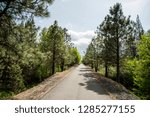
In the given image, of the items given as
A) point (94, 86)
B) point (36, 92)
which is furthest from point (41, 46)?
point (36, 92)

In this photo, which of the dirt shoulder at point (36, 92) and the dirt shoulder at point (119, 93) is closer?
the dirt shoulder at point (36, 92)

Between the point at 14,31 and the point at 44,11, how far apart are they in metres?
2.23

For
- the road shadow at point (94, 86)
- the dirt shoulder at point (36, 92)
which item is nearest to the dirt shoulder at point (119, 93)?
the road shadow at point (94, 86)

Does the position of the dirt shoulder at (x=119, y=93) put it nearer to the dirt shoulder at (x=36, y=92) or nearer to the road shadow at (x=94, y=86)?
the road shadow at (x=94, y=86)

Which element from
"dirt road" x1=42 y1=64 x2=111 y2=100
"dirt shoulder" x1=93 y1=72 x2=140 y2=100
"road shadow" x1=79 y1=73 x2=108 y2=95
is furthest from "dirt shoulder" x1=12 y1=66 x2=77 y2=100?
"dirt shoulder" x1=93 y1=72 x2=140 y2=100

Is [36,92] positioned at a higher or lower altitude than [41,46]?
lower

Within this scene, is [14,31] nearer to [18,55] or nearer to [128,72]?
[18,55]

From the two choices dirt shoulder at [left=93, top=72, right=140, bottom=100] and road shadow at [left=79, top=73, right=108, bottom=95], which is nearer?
dirt shoulder at [left=93, top=72, right=140, bottom=100]

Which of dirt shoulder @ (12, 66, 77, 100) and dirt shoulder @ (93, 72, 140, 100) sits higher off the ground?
dirt shoulder @ (12, 66, 77, 100)

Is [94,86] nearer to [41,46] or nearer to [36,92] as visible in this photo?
[36,92]

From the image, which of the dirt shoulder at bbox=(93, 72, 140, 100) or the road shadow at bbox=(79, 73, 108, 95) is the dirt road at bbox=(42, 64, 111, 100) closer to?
the road shadow at bbox=(79, 73, 108, 95)

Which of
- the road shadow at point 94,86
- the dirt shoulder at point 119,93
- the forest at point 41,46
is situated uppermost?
the forest at point 41,46

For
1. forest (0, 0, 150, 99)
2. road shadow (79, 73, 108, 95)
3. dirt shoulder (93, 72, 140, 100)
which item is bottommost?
dirt shoulder (93, 72, 140, 100)

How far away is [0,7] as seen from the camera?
16.0 meters
